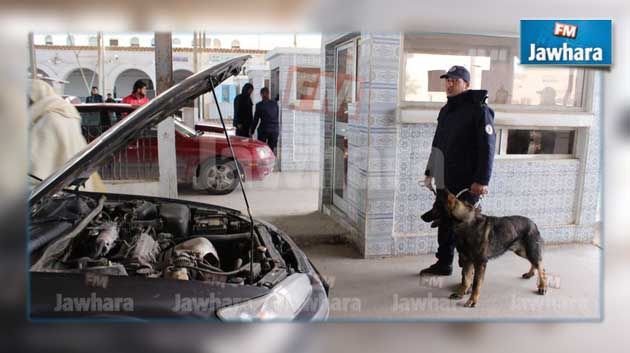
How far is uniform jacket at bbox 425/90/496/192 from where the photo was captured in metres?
2.74

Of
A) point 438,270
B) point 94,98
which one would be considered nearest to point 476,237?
point 438,270

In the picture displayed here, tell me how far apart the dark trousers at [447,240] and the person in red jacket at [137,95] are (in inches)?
80.5

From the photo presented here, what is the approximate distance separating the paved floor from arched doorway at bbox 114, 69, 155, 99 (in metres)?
1.51

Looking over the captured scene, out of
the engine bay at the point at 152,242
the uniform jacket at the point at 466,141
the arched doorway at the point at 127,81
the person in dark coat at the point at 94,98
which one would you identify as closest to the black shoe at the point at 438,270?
the uniform jacket at the point at 466,141

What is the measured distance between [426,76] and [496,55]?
0.42 metres

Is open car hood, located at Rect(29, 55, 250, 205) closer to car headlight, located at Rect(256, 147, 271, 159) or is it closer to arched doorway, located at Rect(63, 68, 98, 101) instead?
arched doorway, located at Rect(63, 68, 98, 101)

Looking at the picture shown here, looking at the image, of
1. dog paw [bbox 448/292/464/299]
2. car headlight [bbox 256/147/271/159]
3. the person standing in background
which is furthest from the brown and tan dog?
the person standing in background

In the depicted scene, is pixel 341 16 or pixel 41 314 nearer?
pixel 41 314

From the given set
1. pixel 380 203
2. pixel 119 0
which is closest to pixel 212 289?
pixel 380 203

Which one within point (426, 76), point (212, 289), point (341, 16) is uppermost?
point (341, 16)

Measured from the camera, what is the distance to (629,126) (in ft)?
9.19

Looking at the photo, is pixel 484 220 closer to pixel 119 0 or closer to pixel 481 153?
pixel 481 153

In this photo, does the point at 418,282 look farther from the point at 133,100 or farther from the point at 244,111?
the point at 133,100

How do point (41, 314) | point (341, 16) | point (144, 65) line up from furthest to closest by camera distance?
point (144, 65) → point (341, 16) → point (41, 314)
